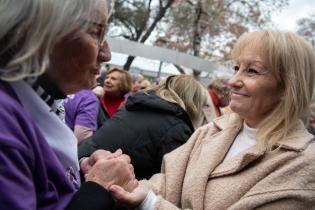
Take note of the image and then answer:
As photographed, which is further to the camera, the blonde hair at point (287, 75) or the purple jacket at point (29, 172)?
the blonde hair at point (287, 75)

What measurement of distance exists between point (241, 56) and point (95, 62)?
1013 mm

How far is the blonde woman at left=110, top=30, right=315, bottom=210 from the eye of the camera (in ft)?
5.85

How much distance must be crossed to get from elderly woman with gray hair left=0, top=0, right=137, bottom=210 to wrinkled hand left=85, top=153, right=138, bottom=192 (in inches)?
0.8

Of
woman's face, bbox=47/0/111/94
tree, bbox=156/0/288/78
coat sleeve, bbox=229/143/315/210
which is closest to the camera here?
woman's face, bbox=47/0/111/94

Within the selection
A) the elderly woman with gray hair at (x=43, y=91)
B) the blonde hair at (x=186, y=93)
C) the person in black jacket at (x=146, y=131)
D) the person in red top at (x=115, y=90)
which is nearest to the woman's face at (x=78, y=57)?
the elderly woman with gray hair at (x=43, y=91)

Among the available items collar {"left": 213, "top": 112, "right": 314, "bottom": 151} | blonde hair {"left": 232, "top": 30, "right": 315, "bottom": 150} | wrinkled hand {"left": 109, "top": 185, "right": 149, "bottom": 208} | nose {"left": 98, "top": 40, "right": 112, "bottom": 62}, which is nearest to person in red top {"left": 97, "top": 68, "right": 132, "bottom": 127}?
collar {"left": 213, "top": 112, "right": 314, "bottom": 151}

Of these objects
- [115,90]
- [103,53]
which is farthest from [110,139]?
[115,90]

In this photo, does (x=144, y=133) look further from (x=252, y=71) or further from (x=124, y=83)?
(x=124, y=83)

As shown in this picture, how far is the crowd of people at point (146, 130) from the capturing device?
1076mm

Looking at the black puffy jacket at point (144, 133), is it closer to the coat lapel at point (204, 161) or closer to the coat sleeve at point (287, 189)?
the coat lapel at point (204, 161)

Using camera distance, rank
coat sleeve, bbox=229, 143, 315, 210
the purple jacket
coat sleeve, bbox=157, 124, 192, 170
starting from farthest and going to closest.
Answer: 1. coat sleeve, bbox=157, 124, 192, 170
2. coat sleeve, bbox=229, 143, 315, 210
3. the purple jacket

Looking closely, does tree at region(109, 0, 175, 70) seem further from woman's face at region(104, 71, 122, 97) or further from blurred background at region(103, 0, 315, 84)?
woman's face at region(104, 71, 122, 97)

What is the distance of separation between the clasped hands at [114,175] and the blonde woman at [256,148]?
0.18 meters

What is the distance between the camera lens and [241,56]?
6.98 ft
